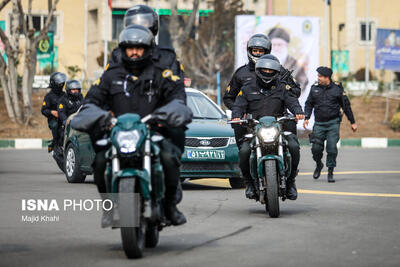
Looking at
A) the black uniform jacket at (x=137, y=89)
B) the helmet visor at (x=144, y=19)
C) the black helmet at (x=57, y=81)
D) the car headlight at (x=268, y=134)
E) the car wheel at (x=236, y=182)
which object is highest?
the helmet visor at (x=144, y=19)

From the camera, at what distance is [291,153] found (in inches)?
438

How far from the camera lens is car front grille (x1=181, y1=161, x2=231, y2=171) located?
47.3ft

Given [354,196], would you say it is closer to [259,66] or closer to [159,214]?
[259,66]

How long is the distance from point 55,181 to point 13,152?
9.53 m

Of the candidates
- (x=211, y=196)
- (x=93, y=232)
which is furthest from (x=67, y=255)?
(x=211, y=196)

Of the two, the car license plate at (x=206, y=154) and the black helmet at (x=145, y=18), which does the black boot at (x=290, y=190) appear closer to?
the black helmet at (x=145, y=18)

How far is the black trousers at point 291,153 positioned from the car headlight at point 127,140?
3930mm

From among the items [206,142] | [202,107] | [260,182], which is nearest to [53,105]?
[202,107]

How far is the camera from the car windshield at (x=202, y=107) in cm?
1612

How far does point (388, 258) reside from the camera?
7.73 metres

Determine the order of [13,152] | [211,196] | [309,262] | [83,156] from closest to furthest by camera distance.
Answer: [309,262], [211,196], [83,156], [13,152]

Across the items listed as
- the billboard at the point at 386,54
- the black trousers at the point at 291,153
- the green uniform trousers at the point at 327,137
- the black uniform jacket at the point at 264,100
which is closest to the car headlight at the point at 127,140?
the black trousers at the point at 291,153

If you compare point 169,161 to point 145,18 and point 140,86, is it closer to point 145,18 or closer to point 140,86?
point 140,86

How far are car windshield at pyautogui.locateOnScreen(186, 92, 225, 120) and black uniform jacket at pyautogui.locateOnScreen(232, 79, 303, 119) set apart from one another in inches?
166
